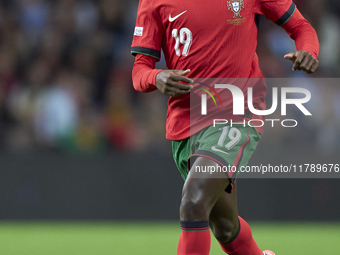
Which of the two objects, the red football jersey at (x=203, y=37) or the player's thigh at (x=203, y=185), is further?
the red football jersey at (x=203, y=37)

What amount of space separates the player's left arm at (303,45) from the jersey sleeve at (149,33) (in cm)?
81

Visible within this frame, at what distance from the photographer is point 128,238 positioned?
6.67 meters

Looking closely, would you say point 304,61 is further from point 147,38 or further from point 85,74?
point 85,74

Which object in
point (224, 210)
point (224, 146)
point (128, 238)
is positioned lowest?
point (128, 238)

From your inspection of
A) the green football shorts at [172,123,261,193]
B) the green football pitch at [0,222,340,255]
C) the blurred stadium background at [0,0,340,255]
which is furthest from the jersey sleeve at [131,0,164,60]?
the blurred stadium background at [0,0,340,255]

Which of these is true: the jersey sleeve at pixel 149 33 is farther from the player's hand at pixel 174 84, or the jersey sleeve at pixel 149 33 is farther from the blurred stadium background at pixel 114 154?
the blurred stadium background at pixel 114 154

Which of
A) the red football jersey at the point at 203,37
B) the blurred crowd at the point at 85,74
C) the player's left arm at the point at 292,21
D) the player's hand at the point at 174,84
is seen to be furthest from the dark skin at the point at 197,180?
the blurred crowd at the point at 85,74

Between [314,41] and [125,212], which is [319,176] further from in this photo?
[314,41]

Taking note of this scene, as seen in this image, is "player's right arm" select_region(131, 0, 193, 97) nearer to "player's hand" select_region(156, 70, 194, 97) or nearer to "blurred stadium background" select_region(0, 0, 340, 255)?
"player's hand" select_region(156, 70, 194, 97)

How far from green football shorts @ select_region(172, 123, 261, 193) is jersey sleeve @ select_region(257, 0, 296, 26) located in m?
0.73

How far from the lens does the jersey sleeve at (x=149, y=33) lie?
12.1 feet

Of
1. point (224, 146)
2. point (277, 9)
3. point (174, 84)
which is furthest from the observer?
point (277, 9)

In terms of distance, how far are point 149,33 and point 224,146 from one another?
87 centimetres

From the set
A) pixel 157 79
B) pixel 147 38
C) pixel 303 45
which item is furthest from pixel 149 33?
pixel 303 45
